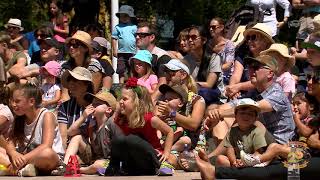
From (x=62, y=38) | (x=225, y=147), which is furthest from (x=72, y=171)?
(x=62, y=38)

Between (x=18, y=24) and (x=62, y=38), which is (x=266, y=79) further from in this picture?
(x=18, y=24)

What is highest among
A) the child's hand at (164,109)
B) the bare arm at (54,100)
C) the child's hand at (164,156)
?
the child's hand at (164,109)

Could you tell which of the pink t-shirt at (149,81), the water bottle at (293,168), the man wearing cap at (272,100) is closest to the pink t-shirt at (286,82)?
the man wearing cap at (272,100)

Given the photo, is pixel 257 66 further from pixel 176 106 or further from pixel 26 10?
pixel 26 10

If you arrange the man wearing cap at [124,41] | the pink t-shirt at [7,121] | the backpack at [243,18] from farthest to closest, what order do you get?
the man wearing cap at [124,41]
the backpack at [243,18]
the pink t-shirt at [7,121]

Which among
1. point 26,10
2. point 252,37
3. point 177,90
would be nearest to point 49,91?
point 177,90

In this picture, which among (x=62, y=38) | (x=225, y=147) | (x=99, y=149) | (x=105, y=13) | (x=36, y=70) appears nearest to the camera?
(x=225, y=147)

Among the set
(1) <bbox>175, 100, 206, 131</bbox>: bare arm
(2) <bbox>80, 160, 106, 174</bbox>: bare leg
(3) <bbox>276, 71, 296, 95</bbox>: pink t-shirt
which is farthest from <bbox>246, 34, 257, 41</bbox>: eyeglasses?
(2) <bbox>80, 160, 106, 174</bbox>: bare leg

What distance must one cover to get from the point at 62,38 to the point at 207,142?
491 centimetres

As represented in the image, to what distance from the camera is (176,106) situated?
10242 millimetres

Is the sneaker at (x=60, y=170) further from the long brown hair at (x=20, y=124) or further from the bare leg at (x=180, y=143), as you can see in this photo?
the bare leg at (x=180, y=143)

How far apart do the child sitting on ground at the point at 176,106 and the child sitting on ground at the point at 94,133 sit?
61 cm

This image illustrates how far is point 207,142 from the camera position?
10297 mm

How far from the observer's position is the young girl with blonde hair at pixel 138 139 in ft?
30.2
